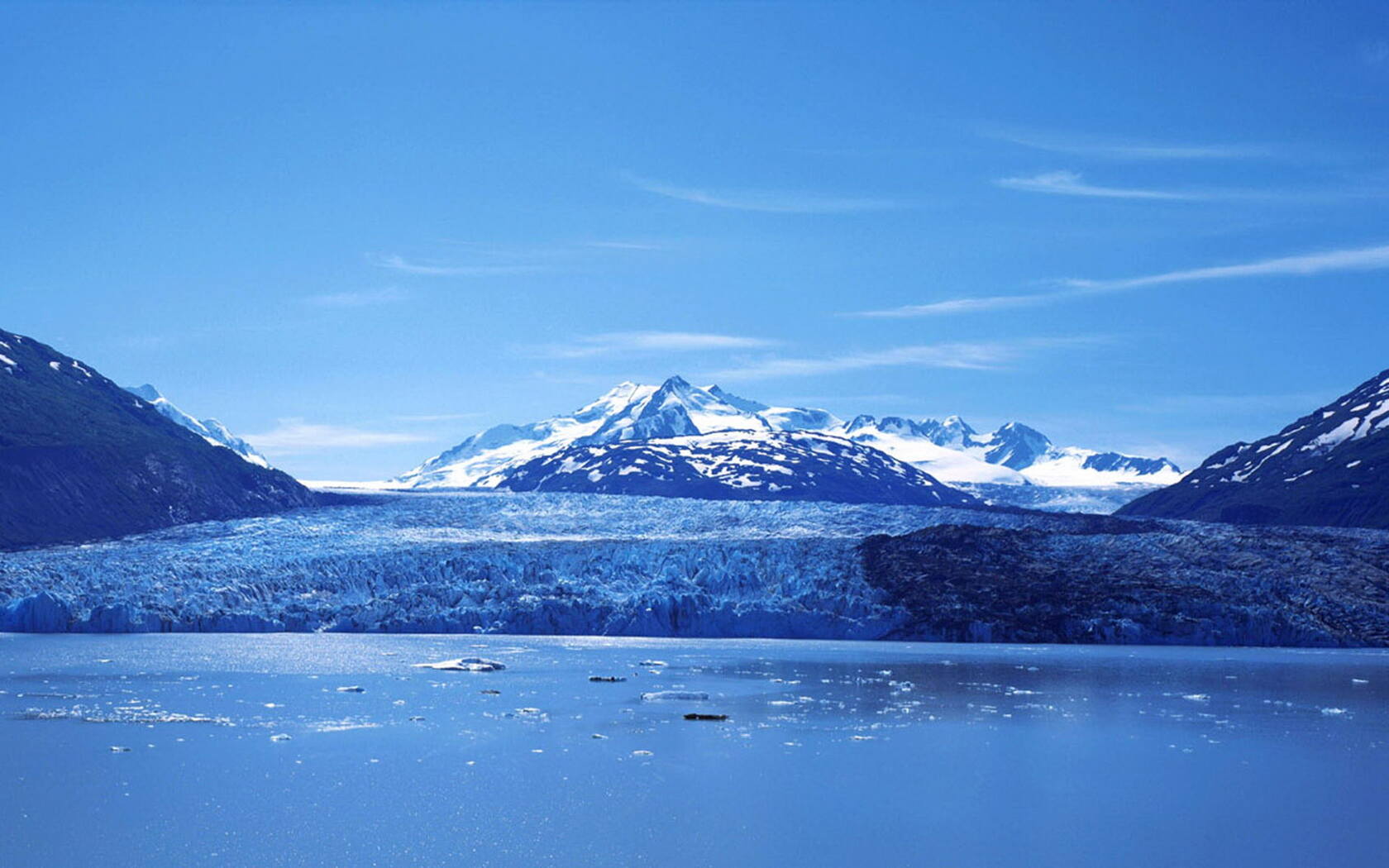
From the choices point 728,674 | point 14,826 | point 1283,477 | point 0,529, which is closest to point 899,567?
point 728,674

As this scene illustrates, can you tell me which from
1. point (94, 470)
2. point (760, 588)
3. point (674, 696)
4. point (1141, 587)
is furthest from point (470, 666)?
point (94, 470)

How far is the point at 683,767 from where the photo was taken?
22.4m

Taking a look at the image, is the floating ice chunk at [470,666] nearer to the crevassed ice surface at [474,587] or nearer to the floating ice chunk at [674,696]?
the floating ice chunk at [674,696]

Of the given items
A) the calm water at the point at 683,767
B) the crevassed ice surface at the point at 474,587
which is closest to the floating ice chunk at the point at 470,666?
the calm water at the point at 683,767

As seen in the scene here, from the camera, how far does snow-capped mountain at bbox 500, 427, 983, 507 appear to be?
482 ft

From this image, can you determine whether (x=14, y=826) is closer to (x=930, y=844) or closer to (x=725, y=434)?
(x=930, y=844)

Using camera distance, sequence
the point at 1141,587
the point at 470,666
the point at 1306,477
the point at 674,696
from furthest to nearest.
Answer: the point at 1306,477, the point at 1141,587, the point at 470,666, the point at 674,696

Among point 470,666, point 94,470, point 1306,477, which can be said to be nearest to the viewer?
point 470,666

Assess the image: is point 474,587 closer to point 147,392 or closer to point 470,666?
point 470,666

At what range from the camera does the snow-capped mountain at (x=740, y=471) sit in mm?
146875

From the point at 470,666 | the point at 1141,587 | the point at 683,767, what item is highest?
the point at 1141,587

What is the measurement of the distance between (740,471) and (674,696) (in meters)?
120

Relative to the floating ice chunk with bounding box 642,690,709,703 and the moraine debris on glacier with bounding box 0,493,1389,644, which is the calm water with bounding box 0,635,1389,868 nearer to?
the floating ice chunk with bounding box 642,690,709,703

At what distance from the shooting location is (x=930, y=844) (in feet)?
56.9
